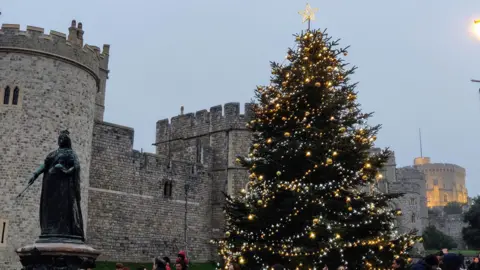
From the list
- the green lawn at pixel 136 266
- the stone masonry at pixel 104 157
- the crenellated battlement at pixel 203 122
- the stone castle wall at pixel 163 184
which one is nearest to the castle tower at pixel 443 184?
the crenellated battlement at pixel 203 122

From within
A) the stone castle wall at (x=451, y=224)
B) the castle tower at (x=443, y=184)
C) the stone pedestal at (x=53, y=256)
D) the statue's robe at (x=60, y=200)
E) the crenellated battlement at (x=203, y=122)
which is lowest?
the stone pedestal at (x=53, y=256)

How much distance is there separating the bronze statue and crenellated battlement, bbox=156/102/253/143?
19.9 metres

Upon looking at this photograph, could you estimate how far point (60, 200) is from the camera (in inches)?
318

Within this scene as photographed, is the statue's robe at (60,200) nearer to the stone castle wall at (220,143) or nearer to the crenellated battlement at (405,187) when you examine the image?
the stone castle wall at (220,143)

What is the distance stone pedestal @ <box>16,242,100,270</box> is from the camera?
25.1 ft

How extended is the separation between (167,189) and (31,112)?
9583mm

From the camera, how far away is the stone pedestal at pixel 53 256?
765 centimetres

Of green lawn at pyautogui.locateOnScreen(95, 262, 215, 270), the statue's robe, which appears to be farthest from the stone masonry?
the statue's robe

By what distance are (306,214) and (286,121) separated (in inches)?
92.1

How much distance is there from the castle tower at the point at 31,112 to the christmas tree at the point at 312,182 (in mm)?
8446

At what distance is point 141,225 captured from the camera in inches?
1012

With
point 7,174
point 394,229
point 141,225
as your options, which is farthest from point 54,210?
point 141,225

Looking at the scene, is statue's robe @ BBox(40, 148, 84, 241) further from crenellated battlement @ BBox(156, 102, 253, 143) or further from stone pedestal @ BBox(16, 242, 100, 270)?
crenellated battlement @ BBox(156, 102, 253, 143)

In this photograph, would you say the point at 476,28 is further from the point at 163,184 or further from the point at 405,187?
the point at 405,187
